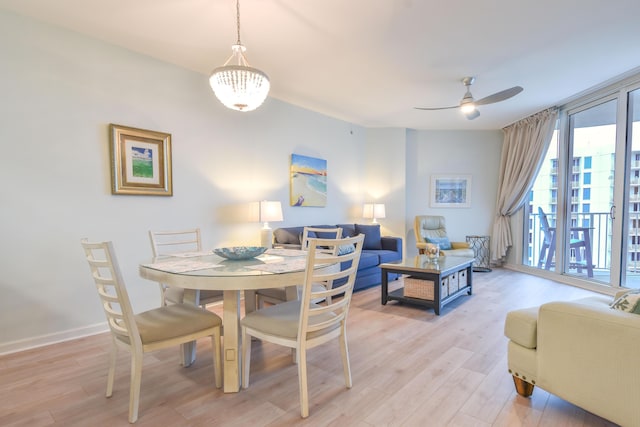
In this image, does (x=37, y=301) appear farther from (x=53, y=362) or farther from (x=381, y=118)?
(x=381, y=118)

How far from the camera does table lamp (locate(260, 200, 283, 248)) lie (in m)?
3.66

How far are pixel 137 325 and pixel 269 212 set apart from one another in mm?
2130

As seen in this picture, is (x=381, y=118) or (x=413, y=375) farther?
(x=381, y=118)

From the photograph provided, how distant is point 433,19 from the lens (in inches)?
96.0

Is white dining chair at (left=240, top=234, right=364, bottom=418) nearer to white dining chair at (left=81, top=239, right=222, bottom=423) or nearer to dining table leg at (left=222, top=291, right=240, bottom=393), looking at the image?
dining table leg at (left=222, top=291, right=240, bottom=393)

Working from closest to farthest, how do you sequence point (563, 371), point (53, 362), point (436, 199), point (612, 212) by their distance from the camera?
1. point (563, 371)
2. point (53, 362)
3. point (612, 212)
4. point (436, 199)

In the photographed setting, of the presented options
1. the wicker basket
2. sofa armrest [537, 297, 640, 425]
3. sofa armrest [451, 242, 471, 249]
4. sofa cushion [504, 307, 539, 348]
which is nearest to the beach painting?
the wicker basket

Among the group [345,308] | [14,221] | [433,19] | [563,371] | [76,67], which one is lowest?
[563,371]

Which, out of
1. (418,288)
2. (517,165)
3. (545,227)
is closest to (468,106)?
(418,288)

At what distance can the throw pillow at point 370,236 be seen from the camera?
4879 mm

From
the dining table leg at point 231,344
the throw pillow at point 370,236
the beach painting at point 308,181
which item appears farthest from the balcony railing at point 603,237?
the dining table leg at point 231,344

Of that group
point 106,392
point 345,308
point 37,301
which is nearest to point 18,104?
point 37,301

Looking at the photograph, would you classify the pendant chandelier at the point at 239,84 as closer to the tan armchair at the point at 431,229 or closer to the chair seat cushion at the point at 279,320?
the chair seat cushion at the point at 279,320

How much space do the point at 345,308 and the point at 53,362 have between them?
6.94 feet
